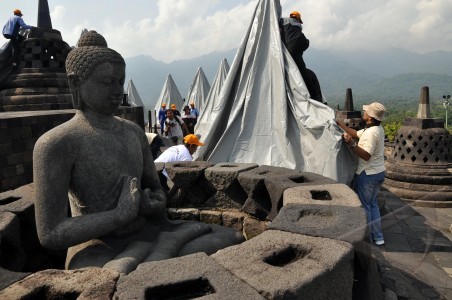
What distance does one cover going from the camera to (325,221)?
6.98 ft

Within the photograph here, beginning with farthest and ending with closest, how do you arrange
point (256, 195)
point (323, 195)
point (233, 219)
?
1. point (233, 219)
2. point (256, 195)
3. point (323, 195)

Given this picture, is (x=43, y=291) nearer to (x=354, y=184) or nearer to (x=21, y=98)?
(x=354, y=184)

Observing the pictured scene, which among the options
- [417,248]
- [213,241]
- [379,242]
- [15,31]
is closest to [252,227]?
[213,241]

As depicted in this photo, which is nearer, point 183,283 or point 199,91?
point 183,283

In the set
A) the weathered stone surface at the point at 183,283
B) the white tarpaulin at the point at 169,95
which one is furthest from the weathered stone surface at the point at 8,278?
the white tarpaulin at the point at 169,95

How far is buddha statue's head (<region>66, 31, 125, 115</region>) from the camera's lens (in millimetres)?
2119

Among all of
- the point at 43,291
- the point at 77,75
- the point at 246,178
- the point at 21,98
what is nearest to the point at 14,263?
the point at 43,291

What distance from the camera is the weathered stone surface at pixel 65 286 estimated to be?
1464 mm

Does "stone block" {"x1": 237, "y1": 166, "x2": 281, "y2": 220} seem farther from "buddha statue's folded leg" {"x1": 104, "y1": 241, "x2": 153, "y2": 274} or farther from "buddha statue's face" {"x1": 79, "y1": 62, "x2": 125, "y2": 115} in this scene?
"buddha statue's face" {"x1": 79, "y1": 62, "x2": 125, "y2": 115}

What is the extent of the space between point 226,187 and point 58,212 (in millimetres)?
1684

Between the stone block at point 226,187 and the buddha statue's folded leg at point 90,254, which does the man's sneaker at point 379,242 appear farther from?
the buddha statue's folded leg at point 90,254

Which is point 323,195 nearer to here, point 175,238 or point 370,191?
point 175,238

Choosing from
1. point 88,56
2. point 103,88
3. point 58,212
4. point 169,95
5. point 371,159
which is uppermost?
point 169,95

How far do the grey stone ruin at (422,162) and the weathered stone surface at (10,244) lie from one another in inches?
251
